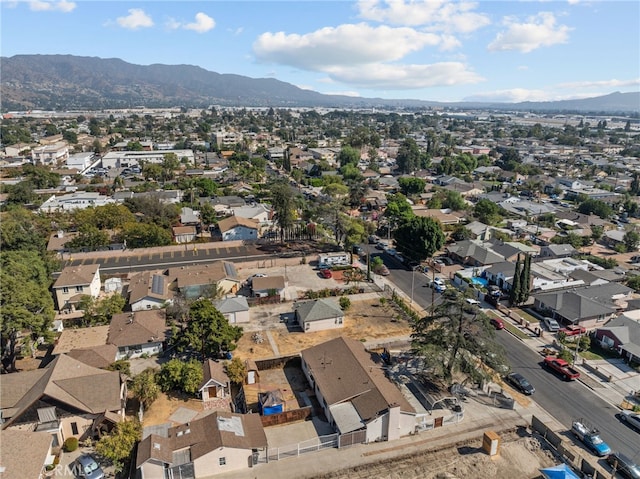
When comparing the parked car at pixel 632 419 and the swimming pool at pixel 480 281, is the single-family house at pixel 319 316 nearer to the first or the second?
the swimming pool at pixel 480 281

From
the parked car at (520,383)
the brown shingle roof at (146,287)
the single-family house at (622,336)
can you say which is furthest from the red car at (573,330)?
the brown shingle roof at (146,287)

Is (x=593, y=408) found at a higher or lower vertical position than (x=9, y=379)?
lower

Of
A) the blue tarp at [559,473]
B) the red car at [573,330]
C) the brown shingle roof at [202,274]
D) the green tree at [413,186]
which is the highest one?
the green tree at [413,186]

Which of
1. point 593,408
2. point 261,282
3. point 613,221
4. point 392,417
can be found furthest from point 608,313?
point 613,221

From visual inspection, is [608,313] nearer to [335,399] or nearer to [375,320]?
[375,320]

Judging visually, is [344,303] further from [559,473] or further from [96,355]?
[559,473]

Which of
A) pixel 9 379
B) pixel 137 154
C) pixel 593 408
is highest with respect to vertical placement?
pixel 137 154

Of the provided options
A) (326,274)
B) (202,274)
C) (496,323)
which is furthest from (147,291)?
(496,323)

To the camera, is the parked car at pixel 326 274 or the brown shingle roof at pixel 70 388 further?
the parked car at pixel 326 274
